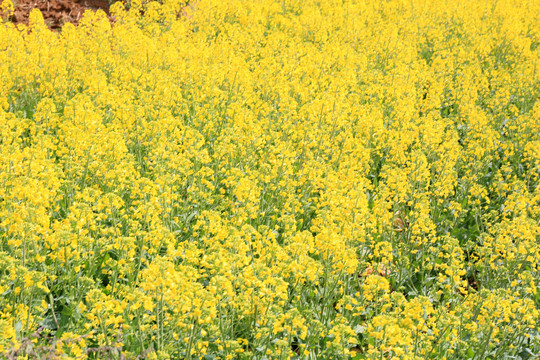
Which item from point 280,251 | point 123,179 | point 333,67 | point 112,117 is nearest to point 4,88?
point 112,117

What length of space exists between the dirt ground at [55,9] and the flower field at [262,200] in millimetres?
1783

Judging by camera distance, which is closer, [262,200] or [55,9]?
[262,200]

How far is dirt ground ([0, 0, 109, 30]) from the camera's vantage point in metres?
12.3

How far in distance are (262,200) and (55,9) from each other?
31.0 feet

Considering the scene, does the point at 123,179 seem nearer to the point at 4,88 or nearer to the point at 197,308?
the point at 197,308

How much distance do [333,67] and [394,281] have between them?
17.2 ft

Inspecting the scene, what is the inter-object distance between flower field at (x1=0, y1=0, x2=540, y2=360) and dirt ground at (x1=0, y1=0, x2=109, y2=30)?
178 cm

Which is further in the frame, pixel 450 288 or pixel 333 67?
pixel 333 67

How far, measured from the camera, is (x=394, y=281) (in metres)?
5.69

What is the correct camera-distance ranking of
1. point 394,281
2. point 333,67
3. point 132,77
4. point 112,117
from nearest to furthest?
point 394,281, point 112,117, point 132,77, point 333,67

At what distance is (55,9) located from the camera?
12.8 m

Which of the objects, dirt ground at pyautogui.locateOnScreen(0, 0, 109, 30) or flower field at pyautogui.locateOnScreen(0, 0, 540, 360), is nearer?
flower field at pyautogui.locateOnScreen(0, 0, 540, 360)

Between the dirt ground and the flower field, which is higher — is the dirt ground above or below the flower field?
above

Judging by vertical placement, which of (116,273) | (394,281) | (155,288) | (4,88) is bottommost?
(394,281)
